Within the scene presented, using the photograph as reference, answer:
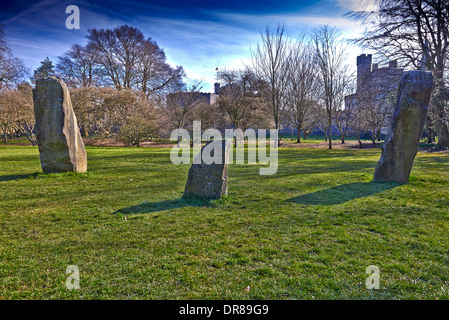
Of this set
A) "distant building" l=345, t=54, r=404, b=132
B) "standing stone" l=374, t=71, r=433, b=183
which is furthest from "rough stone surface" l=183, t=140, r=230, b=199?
"distant building" l=345, t=54, r=404, b=132

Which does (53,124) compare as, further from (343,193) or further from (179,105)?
(179,105)

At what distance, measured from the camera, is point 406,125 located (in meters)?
7.29

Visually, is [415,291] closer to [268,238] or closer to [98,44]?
[268,238]

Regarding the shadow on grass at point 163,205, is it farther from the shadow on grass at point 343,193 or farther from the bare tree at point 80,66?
the bare tree at point 80,66

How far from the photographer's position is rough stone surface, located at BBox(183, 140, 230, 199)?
18.8 feet

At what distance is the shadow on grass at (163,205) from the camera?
518 cm

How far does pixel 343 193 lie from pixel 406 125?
2953 millimetres

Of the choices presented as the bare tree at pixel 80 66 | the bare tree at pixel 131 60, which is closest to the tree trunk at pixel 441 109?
the bare tree at pixel 131 60

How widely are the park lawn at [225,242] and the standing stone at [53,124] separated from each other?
1.59 meters

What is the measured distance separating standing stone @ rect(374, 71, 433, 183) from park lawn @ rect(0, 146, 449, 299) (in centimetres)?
76

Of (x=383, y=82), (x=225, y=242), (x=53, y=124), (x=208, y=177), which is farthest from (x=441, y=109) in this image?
(x=53, y=124)

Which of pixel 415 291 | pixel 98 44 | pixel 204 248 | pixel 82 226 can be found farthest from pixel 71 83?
pixel 415 291

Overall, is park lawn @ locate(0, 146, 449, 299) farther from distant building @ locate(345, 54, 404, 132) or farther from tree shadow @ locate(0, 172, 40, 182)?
distant building @ locate(345, 54, 404, 132)

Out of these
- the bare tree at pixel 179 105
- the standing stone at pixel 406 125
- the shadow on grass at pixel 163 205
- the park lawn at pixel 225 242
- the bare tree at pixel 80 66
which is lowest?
the park lawn at pixel 225 242
